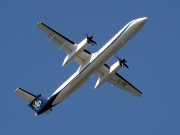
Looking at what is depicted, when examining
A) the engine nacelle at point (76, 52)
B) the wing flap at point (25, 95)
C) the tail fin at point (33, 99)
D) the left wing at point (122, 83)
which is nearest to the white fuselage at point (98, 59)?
the engine nacelle at point (76, 52)

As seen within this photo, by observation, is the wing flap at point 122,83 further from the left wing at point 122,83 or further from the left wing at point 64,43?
the left wing at point 64,43

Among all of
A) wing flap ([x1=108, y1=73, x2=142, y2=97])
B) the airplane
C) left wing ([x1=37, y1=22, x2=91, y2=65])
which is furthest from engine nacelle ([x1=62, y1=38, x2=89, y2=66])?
wing flap ([x1=108, y1=73, x2=142, y2=97])

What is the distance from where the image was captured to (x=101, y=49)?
45438mm

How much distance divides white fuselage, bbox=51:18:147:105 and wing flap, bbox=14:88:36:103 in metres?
3.47

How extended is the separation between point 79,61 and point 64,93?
140 inches

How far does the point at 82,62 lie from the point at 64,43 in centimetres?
266

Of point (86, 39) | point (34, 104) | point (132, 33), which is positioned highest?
point (132, 33)

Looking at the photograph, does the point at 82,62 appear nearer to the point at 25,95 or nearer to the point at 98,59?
the point at 98,59

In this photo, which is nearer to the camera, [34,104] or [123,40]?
[123,40]

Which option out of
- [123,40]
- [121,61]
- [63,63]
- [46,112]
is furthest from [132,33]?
[46,112]

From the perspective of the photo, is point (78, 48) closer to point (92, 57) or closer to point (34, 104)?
point (92, 57)

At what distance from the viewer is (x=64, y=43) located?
4681 centimetres

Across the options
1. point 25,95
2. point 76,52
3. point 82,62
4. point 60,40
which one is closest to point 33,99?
point 25,95

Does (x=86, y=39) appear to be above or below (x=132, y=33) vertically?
below
